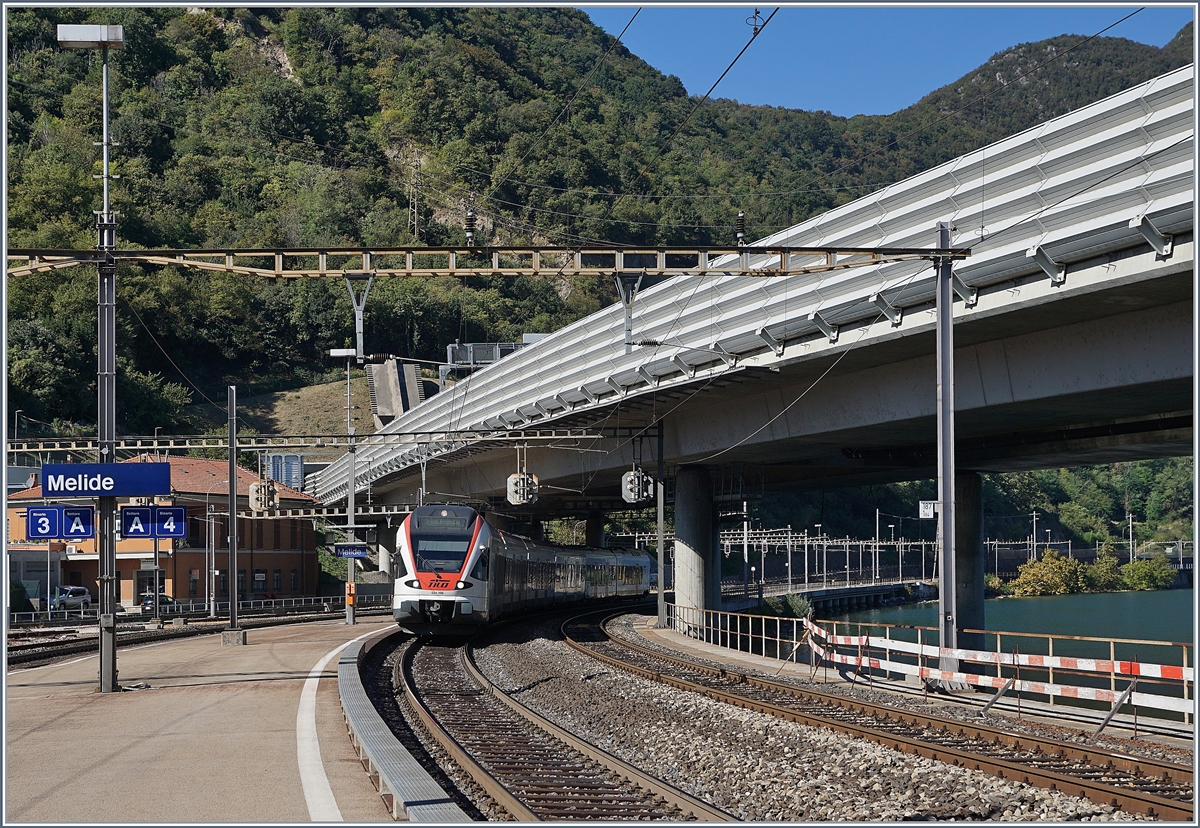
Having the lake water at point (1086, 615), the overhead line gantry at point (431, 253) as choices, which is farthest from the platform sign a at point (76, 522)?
the lake water at point (1086, 615)

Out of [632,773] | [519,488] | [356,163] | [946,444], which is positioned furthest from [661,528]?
[356,163]

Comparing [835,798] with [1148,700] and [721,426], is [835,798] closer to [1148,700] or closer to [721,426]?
[1148,700]

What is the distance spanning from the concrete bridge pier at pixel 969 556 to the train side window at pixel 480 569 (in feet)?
48.8

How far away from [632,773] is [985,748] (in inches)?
177

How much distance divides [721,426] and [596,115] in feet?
375

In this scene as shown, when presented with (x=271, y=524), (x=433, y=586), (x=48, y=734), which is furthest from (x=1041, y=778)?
(x=271, y=524)

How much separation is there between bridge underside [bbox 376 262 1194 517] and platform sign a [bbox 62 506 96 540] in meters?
14.3

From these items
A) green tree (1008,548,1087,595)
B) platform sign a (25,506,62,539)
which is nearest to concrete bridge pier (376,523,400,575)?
platform sign a (25,506,62,539)

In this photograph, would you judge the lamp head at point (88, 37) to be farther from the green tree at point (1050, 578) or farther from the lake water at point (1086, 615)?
the green tree at point (1050, 578)

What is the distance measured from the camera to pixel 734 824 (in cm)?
925

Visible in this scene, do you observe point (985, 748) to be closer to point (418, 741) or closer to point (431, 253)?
point (418, 741)

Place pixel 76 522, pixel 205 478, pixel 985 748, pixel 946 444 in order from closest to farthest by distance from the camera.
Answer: pixel 985 748, pixel 946 444, pixel 76 522, pixel 205 478

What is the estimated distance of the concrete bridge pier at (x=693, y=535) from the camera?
40.8 m

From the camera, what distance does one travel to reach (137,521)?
24.2 m
